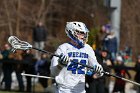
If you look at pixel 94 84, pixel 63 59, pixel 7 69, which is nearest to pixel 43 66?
pixel 7 69

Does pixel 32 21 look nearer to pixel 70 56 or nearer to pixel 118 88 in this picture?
pixel 118 88

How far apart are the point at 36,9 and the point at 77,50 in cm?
3256

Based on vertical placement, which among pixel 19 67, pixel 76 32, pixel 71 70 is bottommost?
pixel 71 70

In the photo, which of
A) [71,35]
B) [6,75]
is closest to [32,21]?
[6,75]

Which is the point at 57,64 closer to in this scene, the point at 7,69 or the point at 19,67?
the point at 19,67

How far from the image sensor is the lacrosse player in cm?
953

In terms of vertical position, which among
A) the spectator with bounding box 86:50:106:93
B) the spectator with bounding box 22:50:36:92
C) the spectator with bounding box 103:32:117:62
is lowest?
the spectator with bounding box 86:50:106:93

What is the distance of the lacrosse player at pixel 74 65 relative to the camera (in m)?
9.53

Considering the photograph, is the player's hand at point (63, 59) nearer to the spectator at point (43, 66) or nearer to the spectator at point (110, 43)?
the spectator at point (43, 66)

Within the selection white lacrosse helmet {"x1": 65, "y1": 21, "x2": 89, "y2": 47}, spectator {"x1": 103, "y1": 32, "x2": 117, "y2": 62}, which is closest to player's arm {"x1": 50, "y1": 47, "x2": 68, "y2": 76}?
white lacrosse helmet {"x1": 65, "y1": 21, "x2": 89, "y2": 47}

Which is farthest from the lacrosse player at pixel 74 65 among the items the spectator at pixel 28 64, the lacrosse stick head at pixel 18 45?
the spectator at pixel 28 64

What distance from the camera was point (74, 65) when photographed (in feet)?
31.3

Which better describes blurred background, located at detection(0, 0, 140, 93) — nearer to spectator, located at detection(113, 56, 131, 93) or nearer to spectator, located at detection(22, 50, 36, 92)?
spectator, located at detection(22, 50, 36, 92)

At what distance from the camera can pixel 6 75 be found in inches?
723
